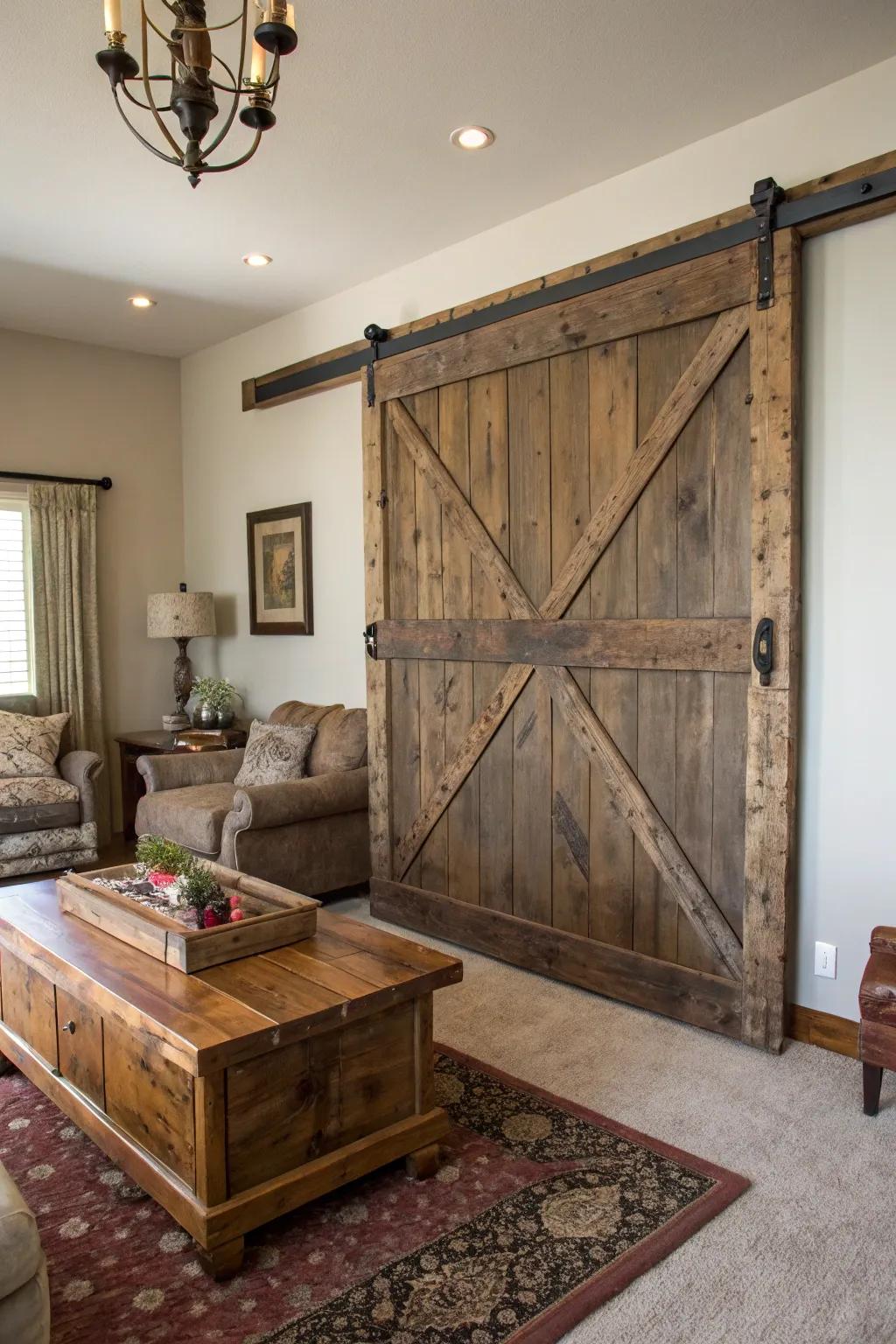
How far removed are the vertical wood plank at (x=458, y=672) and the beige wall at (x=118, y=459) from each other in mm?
2764

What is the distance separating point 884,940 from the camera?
2.67 m

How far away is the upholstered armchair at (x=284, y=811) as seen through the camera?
4.20 metres

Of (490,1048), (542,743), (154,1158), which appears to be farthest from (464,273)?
(154,1158)

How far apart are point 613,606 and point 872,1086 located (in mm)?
1715

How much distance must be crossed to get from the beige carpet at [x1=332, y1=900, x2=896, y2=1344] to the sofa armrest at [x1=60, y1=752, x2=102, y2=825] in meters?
2.36

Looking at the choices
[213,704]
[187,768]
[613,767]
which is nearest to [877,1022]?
[613,767]

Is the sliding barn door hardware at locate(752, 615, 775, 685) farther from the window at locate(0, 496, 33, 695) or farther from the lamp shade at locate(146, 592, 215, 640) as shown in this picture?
the window at locate(0, 496, 33, 695)

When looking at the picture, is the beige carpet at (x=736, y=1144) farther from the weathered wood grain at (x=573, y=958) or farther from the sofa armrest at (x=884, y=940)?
the sofa armrest at (x=884, y=940)

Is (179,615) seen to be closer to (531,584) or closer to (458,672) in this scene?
(458,672)

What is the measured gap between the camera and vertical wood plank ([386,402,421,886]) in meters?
4.23

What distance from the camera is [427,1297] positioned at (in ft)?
6.30

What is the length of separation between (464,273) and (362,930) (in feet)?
9.59

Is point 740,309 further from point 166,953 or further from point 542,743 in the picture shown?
point 166,953

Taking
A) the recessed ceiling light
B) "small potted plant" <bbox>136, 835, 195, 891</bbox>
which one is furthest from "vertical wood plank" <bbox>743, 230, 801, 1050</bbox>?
"small potted plant" <bbox>136, 835, 195, 891</bbox>
